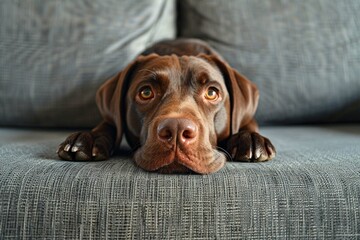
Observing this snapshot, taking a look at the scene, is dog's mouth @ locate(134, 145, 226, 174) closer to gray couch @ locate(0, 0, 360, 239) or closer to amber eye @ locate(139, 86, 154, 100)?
gray couch @ locate(0, 0, 360, 239)

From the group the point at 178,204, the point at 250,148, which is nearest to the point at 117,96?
the point at 250,148

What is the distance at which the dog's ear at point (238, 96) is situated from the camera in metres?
2.06

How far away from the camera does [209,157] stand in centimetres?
159

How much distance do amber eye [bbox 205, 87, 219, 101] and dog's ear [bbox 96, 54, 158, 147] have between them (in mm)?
393

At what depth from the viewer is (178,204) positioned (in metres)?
1.33

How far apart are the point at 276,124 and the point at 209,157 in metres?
1.35

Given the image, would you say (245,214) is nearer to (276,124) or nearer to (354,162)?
(354,162)

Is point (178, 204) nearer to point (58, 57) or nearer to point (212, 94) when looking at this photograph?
point (212, 94)

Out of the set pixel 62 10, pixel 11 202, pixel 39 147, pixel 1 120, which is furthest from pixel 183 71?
pixel 1 120

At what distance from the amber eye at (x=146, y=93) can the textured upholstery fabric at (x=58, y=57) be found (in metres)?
0.75

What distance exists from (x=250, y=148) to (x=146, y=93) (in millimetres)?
553

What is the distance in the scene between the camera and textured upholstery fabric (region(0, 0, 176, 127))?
2609 millimetres

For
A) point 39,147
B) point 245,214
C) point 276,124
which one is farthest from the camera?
point 276,124

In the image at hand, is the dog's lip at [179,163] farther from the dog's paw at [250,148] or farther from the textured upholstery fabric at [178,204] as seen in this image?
the dog's paw at [250,148]
